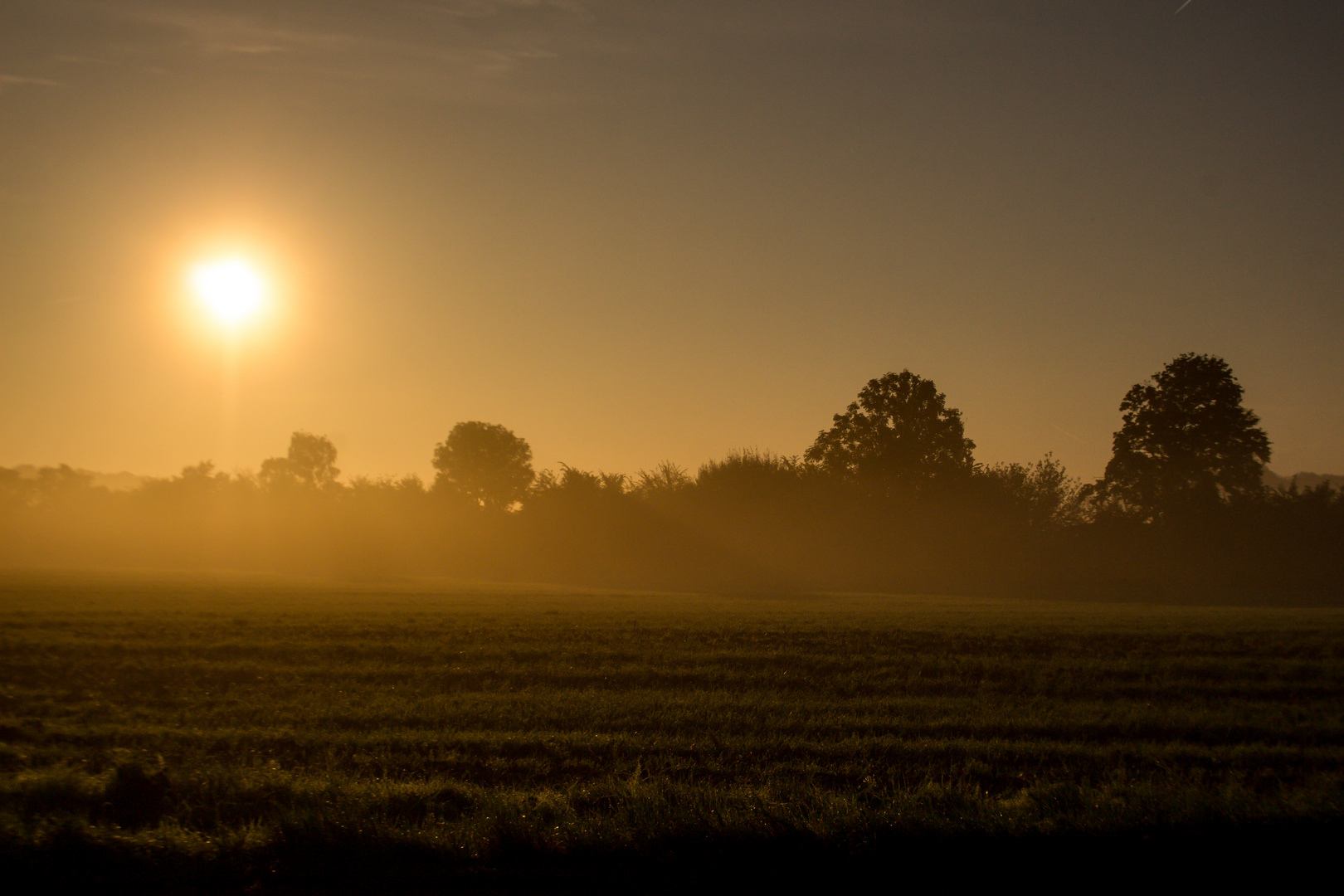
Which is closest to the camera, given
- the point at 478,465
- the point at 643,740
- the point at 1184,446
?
the point at 643,740

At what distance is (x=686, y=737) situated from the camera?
414 inches

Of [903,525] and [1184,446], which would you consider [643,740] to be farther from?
[1184,446]

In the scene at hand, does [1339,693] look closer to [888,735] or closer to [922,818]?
[888,735]

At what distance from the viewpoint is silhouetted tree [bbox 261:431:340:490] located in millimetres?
108688

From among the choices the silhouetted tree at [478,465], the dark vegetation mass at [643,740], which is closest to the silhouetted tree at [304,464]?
the silhouetted tree at [478,465]

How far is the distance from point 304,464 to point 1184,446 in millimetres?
98305

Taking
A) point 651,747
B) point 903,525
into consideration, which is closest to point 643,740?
point 651,747

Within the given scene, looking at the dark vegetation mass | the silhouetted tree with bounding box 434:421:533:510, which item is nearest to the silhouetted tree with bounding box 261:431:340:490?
the silhouetted tree with bounding box 434:421:533:510

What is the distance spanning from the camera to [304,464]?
11050 cm

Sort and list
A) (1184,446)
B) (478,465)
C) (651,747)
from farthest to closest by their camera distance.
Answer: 1. (478,465)
2. (1184,446)
3. (651,747)

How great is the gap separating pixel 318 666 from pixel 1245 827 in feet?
44.5

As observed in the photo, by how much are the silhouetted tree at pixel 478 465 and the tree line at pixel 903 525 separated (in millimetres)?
19648

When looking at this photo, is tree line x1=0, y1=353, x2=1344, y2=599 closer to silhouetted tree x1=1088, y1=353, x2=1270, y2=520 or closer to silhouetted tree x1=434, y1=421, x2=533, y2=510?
silhouetted tree x1=1088, y1=353, x2=1270, y2=520

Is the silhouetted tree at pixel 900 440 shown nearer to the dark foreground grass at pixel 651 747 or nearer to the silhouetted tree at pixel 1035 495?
the silhouetted tree at pixel 1035 495
